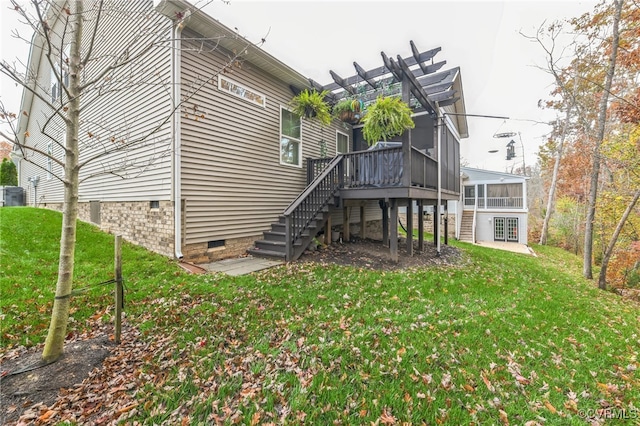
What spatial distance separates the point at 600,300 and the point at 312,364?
6.49 metres

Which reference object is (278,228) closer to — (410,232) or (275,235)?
(275,235)

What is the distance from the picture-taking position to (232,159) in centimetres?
639

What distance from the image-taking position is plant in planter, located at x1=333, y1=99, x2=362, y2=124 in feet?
25.9

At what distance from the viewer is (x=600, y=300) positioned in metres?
5.50

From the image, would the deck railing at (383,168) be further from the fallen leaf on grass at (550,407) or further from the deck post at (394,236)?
the fallen leaf on grass at (550,407)

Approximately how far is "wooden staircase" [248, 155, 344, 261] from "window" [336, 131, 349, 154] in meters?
3.08

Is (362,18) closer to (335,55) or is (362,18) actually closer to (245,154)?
(335,55)

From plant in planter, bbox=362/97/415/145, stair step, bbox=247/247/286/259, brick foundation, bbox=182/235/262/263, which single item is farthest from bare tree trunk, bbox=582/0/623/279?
brick foundation, bbox=182/235/262/263

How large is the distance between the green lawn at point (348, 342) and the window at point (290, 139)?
396 cm

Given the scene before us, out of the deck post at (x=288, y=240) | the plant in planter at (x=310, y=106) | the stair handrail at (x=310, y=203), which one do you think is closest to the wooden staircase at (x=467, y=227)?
the stair handrail at (x=310, y=203)

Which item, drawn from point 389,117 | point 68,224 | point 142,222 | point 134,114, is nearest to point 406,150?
point 389,117

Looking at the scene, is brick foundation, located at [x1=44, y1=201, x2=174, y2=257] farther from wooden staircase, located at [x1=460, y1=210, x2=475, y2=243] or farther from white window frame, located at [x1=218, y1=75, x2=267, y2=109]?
wooden staircase, located at [x1=460, y1=210, x2=475, y2=243]

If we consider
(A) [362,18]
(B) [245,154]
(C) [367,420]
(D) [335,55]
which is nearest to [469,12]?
(A) [362,18]

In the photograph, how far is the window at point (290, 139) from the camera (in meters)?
7.77
